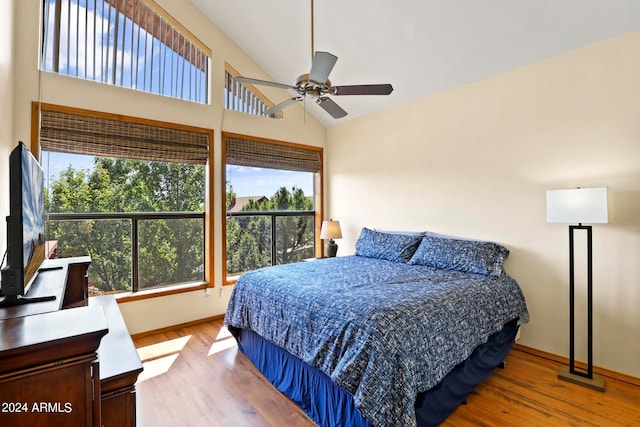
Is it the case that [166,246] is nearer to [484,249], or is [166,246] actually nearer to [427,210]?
[427,210]

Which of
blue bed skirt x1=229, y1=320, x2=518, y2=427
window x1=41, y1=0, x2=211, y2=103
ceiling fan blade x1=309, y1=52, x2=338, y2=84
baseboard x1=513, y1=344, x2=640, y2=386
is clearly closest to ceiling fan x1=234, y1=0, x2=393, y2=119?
ceiling fan blade x1=309, y1=52, x2=338, y2=84

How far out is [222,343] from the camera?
3127 mm

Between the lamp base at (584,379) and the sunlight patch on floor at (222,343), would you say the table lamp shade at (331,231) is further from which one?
the lamp base at (584,379)

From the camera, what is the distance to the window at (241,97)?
3.90 meters

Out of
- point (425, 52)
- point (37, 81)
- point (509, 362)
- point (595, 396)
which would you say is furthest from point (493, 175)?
point (37, 81)

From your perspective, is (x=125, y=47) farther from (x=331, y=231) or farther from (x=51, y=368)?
(x=51, y=368)

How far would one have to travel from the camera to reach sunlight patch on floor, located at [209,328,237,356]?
9.77 feet

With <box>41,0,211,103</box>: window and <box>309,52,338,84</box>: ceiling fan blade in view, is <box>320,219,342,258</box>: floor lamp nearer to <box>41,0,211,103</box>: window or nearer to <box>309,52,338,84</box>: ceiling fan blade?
<box>41,0,211,103</box>: window

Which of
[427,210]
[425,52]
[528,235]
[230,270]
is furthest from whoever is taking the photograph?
[230,270]

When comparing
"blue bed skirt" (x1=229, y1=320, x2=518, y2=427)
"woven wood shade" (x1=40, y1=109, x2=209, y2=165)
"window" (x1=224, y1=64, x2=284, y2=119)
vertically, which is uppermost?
"window" (x1=224, y1=64, x2=284, y2=119)

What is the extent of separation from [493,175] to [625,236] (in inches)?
43.7

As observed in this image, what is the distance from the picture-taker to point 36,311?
42.2 inches

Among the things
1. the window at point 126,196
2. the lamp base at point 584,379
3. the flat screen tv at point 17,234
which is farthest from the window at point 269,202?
the lamp base at point 584,379

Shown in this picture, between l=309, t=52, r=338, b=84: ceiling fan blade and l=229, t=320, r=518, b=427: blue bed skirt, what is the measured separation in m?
1.91
